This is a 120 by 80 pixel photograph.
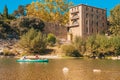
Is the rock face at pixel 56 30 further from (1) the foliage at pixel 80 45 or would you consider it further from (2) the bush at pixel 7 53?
(2) the bush at pixel 7 53

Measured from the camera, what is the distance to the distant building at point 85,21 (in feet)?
286

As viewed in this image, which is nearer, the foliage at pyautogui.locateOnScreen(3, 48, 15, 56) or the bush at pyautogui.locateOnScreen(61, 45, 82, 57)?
the bush at pyautogui.locateOnScreen(61, 45, 82, 57)

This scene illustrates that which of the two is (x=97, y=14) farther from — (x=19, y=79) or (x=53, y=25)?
(x=19, y=79)

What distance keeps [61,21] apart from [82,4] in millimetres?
13903

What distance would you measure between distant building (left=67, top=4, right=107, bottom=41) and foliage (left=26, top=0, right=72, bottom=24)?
652 cm

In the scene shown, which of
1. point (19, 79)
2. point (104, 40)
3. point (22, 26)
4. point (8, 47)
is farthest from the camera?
point (22, 26)

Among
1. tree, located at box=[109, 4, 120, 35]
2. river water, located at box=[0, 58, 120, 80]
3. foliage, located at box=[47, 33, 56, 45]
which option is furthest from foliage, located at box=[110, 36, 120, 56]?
river water, located at box=[0, 58, 120, 80]

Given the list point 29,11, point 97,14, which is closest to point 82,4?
point 97,14

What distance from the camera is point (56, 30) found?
89062 millimetres

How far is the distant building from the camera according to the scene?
87.3m

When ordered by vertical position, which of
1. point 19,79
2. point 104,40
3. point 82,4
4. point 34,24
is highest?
point 82,4

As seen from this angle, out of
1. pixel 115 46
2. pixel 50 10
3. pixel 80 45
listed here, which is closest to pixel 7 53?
pixel 80 45

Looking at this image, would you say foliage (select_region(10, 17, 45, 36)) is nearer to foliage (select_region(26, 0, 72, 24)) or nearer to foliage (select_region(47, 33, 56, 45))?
foliage (select_region(47, 33, 56, 45))

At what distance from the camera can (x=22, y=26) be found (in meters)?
81.8
